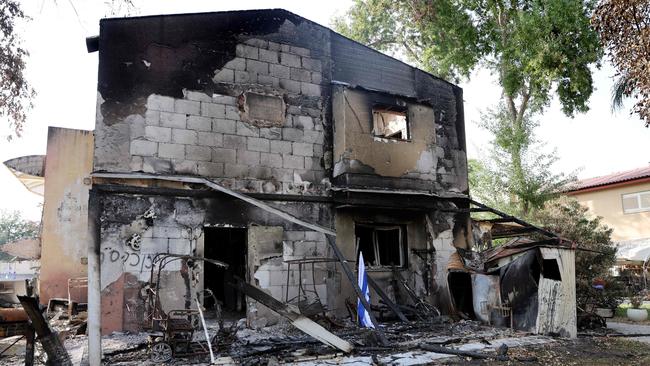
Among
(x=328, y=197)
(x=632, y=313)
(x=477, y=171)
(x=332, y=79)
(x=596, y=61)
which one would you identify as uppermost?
(x=596, y=61)

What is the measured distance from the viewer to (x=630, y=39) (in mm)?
8188

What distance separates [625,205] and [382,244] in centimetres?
→ 1712

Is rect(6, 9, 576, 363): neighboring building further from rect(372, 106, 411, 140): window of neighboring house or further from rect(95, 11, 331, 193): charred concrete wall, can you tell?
rect(372, 106, 411, 140): window of neighboring house

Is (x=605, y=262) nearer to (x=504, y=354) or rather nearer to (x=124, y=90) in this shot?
(x=504, y=354)

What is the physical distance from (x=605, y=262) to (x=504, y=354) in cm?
710

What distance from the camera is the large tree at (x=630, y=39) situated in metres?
7.90

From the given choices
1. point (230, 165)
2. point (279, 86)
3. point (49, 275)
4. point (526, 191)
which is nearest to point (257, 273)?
point (230, 165)

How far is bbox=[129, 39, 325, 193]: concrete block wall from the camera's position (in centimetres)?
898

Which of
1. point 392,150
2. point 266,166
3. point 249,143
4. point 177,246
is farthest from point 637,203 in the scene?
point 177,246

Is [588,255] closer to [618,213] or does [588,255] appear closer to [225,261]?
[225,261]

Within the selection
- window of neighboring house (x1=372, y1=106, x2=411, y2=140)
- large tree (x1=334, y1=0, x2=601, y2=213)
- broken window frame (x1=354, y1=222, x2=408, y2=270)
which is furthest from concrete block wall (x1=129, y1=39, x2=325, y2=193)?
large tree (x1=334, y1=0, x2=601, y2=213)

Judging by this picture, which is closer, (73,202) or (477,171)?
(73,202)

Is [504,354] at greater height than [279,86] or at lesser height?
lesser

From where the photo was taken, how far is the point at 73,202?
38.4ft
